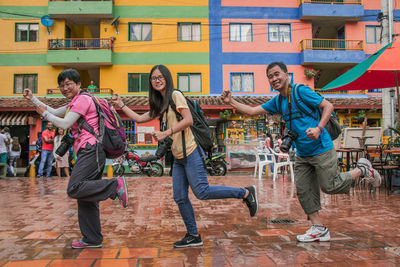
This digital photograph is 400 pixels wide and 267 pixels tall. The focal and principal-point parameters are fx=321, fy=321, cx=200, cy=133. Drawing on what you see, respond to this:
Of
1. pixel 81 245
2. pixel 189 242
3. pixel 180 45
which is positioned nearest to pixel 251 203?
pixel 189 242

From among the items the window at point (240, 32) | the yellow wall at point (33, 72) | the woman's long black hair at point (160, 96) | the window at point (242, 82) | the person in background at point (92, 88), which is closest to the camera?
the woman's long black hair at point (160, 96)

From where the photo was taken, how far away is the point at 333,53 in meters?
18.7

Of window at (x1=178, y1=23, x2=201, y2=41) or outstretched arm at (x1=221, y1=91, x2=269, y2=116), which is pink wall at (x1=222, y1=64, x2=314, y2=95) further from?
outstretched arm at (x1=221, y1=91, x2=269, y2=116)

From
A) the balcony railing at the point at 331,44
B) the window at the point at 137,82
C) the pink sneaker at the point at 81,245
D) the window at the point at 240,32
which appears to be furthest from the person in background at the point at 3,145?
the balcony railing at the point at 331,44

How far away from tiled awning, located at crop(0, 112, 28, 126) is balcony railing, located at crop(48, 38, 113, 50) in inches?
163

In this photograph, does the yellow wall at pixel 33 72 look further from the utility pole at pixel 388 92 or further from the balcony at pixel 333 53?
the utility pole at pixel 388 92

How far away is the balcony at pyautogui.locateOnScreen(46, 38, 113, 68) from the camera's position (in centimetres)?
1780

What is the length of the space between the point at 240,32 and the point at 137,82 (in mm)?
6619

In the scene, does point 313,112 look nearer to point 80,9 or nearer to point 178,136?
point 178,136

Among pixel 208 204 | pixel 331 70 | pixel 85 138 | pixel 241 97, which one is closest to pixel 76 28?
pixel 241 97

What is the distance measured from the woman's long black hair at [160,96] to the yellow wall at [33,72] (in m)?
16.8

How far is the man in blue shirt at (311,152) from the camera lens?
10.3 feet

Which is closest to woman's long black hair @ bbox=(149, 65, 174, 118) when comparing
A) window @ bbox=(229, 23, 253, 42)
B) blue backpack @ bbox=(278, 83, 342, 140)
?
blue backpack @ bbox=(278, 83, 342, 140)

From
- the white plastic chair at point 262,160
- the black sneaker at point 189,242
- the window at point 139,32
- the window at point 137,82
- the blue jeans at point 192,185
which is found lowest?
the black sneaker at point 189,242
